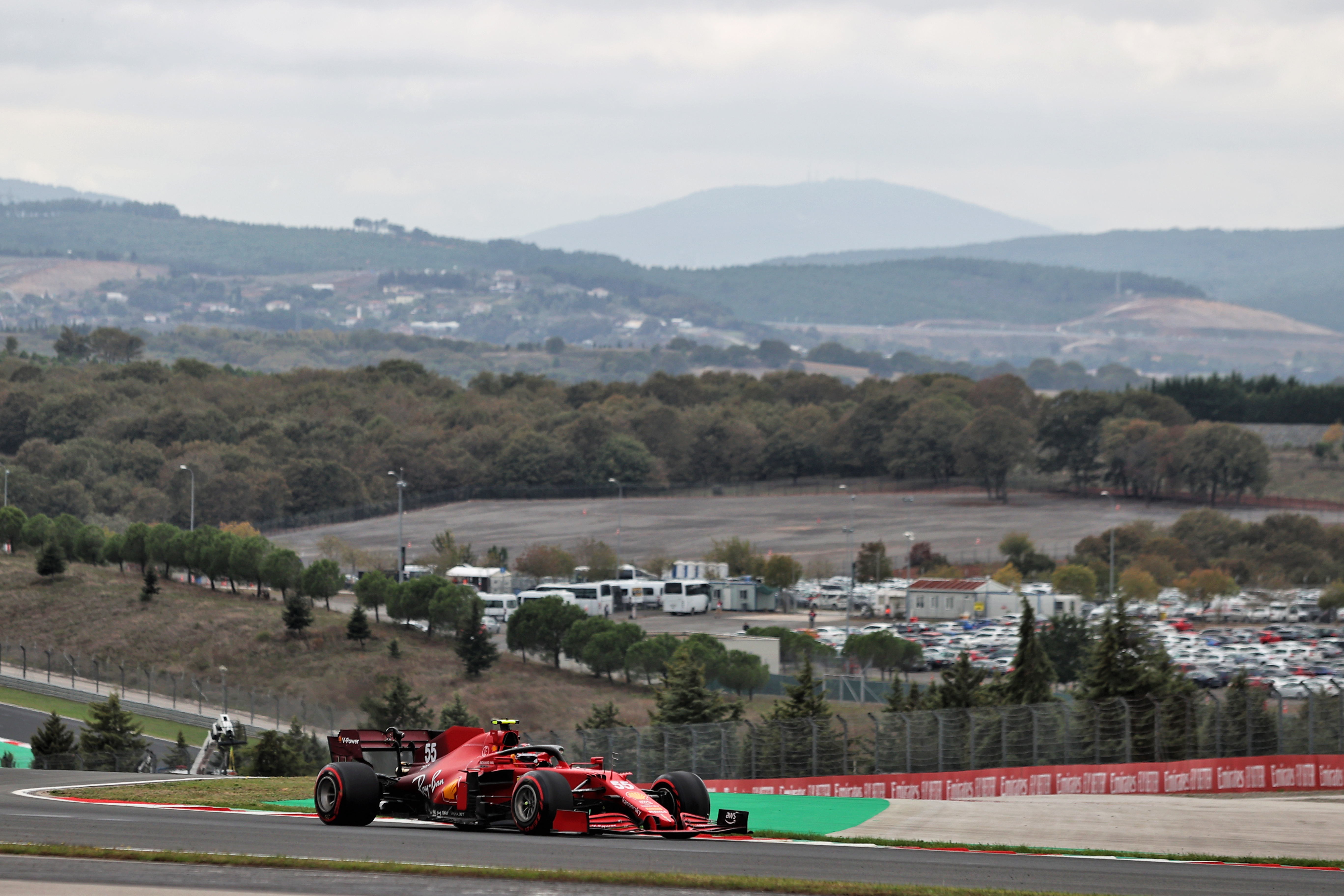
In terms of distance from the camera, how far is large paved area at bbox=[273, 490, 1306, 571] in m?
121

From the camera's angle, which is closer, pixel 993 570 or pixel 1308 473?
pixel 993 570

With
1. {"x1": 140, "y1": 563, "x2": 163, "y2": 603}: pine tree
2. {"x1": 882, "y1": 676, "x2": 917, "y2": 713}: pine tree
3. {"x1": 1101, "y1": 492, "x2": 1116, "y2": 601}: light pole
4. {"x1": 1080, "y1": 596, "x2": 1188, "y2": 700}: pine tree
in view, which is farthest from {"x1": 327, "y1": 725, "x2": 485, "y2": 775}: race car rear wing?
{"x1": 1101, "y1": 492, "x2": 1116, "y2": 601}: light pole

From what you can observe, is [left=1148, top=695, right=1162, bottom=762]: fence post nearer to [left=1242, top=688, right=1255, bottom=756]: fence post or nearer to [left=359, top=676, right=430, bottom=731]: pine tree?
[left=1242, top=688, right=1255, bottom=756]: fence post

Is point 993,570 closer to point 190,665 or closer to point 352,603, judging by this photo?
point 352,603

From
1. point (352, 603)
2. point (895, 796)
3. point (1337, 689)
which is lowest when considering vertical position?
point (352, 603)

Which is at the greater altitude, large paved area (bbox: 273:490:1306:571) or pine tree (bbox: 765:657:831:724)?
pine tree (bbox: 765:657:831:724)

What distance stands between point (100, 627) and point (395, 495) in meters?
70.3

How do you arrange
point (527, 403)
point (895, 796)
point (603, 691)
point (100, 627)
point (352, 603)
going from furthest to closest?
point (527, 403) < point (352, 603) < point (100, 627) < point (603, 691) < point (895, 796)

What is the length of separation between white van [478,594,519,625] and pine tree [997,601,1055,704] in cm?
4227

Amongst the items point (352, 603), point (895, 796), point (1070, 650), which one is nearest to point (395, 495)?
point (352, 603)

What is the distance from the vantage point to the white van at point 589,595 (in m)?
91.7

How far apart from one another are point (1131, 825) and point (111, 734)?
37.3 metres

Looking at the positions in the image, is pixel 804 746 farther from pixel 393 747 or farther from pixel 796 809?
pixel 393 747

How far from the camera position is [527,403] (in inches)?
7653
